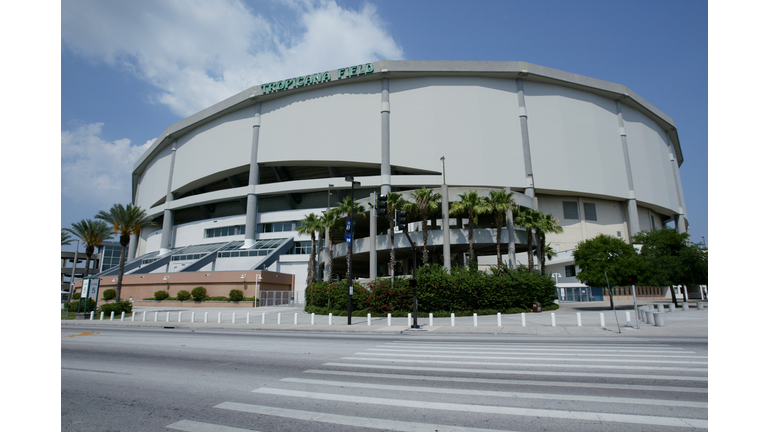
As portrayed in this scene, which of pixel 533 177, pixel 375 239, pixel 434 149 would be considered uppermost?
pixel 434 149

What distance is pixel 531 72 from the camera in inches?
2271

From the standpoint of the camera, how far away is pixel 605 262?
3416cm

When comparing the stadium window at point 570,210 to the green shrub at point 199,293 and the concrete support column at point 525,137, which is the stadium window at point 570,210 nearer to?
the concrete support column at point 525,137

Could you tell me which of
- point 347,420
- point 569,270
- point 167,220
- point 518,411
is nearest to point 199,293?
point 167,220

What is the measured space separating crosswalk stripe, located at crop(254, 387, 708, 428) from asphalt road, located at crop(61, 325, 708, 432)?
0.08 ft

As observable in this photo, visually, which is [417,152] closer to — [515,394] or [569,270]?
[569,270]

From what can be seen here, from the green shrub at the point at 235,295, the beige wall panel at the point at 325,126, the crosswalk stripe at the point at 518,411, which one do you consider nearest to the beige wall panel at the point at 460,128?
the beige wall panel at the point at 325,126

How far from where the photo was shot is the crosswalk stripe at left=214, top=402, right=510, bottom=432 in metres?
5.12

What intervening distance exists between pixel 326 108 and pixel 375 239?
2927cm

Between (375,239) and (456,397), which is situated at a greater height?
(375,239)

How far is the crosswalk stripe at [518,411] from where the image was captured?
5.25 metres

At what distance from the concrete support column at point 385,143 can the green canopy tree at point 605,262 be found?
25.5 metres

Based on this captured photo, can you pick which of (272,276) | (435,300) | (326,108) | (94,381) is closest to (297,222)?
(272,276)

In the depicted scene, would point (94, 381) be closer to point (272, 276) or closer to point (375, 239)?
point (375, 239)
